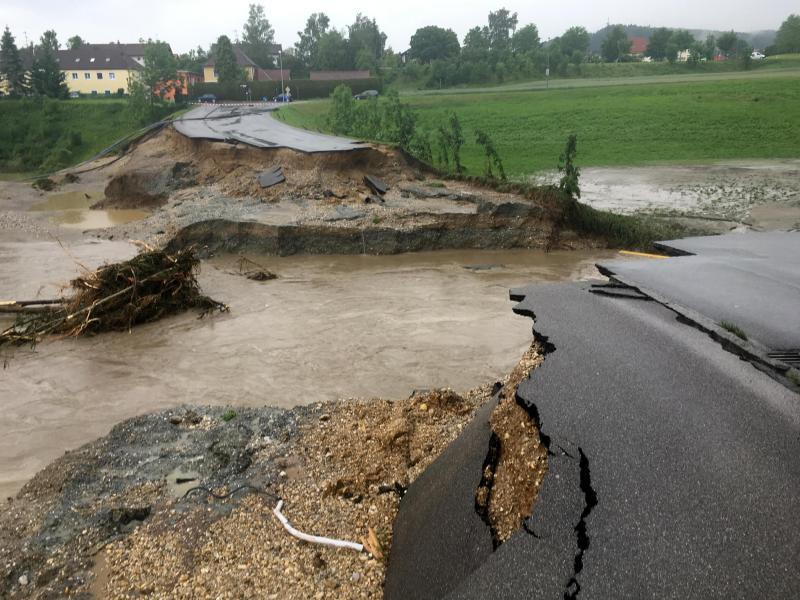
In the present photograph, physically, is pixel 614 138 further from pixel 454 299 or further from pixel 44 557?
pixel 44 557

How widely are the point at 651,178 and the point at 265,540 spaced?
24228 mm

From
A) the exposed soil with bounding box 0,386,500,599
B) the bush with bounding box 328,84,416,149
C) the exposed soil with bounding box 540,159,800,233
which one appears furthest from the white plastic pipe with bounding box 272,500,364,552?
the bush with bounding box 328,84,416,149

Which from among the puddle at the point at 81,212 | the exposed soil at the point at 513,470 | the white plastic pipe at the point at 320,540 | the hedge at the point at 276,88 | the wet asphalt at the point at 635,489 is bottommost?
the puddle at the point at 81,212

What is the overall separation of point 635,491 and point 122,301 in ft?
34.6

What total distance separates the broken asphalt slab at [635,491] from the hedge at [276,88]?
60.4 m

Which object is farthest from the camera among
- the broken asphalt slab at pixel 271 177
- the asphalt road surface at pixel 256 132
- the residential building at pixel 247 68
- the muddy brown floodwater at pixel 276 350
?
the residential building at pixel 247 68

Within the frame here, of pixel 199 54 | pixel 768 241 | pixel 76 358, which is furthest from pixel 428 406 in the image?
pixel 199 54

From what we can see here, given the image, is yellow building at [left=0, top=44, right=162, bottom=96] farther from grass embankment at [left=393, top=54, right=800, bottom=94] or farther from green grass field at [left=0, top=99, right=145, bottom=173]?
grass embankment at [left=393, top=54, right=800, bottom=94]

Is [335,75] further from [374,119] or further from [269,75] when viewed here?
[374,119]

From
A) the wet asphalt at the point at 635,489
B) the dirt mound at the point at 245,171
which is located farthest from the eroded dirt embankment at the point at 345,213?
the wet asphalt at the point at 635,489

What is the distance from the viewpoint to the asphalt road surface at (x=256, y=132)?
885 inches

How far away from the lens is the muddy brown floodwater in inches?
347

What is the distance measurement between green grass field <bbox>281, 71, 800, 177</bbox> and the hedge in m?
21.1

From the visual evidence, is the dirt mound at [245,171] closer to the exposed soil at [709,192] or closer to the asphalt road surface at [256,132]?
the asphalt road surface at [256,132]
